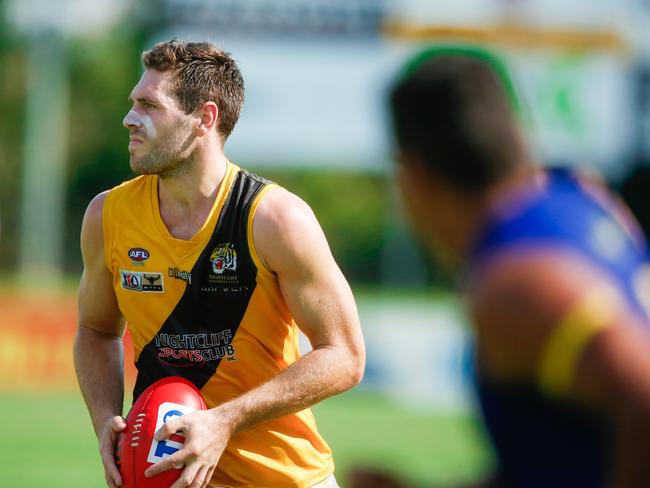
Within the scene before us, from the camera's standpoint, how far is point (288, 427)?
4691 millimetres

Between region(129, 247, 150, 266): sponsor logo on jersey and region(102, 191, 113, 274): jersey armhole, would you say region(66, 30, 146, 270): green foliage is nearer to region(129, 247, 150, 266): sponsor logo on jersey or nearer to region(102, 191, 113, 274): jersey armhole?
region(102, 191, 113, 274): jersey armhole

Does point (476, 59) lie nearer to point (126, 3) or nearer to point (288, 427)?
point (288, 427)

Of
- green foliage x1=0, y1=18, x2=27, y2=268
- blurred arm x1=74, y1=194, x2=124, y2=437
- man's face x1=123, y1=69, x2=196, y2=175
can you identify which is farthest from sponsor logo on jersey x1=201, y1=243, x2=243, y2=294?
green foliage x1=0, y1=18, x2=27, y2=268

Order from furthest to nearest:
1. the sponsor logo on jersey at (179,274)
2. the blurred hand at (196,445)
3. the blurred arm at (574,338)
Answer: the sponsor logo on jersey at (179,274), the blurred hand at (196,445), the blurred arm at (574,338)

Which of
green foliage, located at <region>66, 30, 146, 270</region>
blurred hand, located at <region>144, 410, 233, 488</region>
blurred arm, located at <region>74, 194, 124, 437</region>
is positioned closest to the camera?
blurred hand, located at <region>144, 410, 233, 488</region>

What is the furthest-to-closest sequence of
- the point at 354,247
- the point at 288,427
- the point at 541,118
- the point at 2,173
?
1. the point at 2,173
2. the point at 354,247
3. the point at 541,118
4. the point at 288,427

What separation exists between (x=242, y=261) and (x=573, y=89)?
17.5m

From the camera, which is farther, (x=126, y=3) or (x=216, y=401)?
(x=126, y=3)

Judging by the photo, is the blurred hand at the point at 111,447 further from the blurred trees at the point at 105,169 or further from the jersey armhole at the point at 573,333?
the blurred trees at the point at 105,169

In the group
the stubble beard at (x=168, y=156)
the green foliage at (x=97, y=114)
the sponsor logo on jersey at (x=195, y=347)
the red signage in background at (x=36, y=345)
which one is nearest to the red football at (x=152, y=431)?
the sponsor logo on jersey at (x=195, y=347)

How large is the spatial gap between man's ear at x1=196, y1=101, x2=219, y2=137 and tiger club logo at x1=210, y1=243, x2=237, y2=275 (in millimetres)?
480

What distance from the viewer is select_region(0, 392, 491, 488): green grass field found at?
1133 centimetres

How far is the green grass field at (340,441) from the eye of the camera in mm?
11328

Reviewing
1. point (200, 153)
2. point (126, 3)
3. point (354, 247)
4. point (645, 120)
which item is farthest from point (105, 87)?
point (200, 153)
